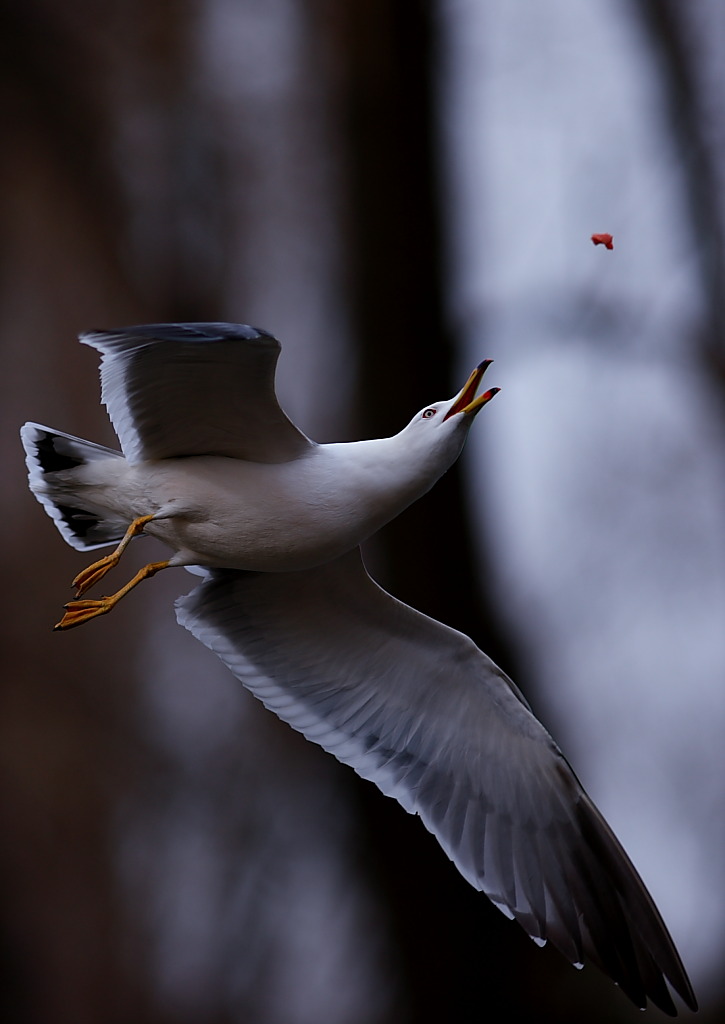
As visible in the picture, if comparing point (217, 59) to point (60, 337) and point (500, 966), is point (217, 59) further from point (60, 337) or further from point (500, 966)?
point (500, 966)

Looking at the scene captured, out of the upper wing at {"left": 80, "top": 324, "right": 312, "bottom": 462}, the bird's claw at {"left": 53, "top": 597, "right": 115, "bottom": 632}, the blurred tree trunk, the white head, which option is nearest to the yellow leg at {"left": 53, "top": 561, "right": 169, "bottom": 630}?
the bird's claw at {"left": 53, "top": 597, "right": 115, "bottom": 632}

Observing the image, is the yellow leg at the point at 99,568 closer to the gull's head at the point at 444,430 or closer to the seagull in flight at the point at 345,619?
the seagull in flight at the point at 345,619

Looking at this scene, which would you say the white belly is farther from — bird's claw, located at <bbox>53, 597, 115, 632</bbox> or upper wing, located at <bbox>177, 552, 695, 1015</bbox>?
upper wing, located at <bbox>177, 552, 695, 1015</bbox>

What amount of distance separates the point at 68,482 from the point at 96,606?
23 cm

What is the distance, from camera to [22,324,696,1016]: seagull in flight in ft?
6.23

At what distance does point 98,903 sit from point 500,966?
1.13m

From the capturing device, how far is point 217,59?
3.86m

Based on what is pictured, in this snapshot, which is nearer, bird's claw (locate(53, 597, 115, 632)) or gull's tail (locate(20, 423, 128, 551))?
bird's claw (locate(53, 597, 115, 632))

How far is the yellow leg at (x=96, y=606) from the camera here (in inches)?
72.4

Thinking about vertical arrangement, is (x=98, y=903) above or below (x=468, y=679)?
below

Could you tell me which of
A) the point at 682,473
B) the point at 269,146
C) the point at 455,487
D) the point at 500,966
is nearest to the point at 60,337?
the point at 269,146

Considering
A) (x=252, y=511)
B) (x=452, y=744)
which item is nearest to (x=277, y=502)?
(x=252, y=511)

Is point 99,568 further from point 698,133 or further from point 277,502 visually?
point 698,133

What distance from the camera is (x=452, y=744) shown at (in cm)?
246
